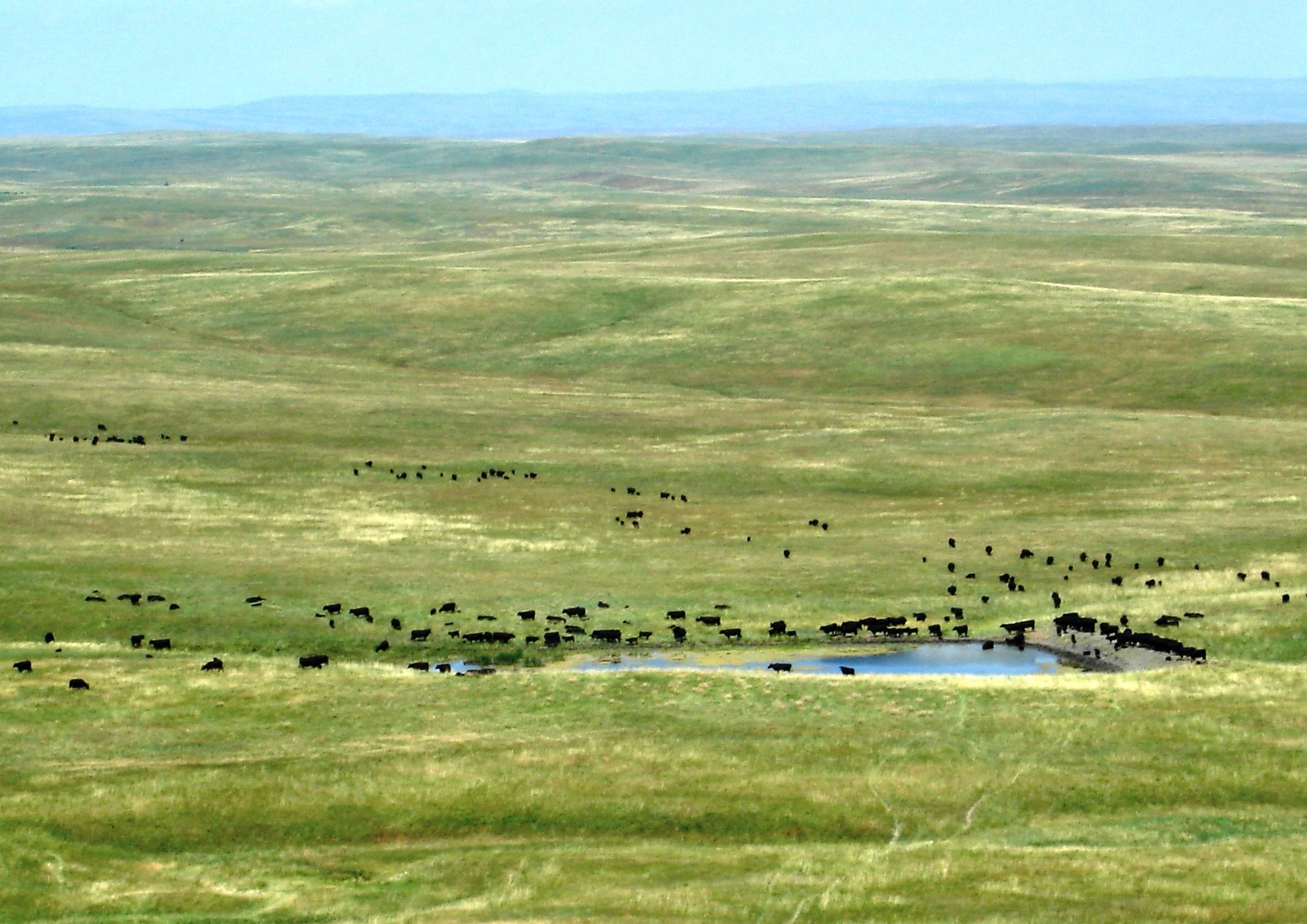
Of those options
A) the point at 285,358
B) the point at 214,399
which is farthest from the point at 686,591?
the point at 285,358

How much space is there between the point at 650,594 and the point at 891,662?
10552mm

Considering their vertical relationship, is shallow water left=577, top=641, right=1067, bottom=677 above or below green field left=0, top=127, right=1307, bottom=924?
below

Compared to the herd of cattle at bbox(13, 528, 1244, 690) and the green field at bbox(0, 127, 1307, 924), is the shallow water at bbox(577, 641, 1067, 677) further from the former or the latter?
the green field at bbox(0, 127, 1307, 924)

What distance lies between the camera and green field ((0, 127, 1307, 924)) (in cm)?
3447

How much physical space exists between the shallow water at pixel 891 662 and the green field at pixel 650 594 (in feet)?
8.15

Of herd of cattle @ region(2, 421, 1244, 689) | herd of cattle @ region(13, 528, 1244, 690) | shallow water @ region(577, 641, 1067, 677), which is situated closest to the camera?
shallow water @ region(577, 641, 1067, 677)

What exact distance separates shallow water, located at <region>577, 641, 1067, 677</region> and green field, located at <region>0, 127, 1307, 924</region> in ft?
8.15

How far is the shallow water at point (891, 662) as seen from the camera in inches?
Answer: 1971

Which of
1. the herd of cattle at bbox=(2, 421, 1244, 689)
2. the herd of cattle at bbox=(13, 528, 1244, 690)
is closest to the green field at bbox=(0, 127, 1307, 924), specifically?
the herd of cattle at bbox=(2, 421, 1244, 689)

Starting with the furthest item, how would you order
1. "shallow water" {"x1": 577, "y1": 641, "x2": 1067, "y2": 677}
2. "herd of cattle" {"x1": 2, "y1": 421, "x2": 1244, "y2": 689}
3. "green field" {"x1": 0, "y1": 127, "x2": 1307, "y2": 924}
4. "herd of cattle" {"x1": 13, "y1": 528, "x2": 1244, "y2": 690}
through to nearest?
1. "herd of cattle" {"x1": 2, "y1": 421, "x2": 1244, "y2": 689}
2. "herd of cattle" {"x1": 13, "y1": 528, "x2": 1244, "y2": 690}
3. "shallow water" {"x1": 577, "y1": 641, "x2": 1067, "y2": 677}
4. "green field" {"x1": 0, "y1": 127, "x2": 1307, "y2": 924}

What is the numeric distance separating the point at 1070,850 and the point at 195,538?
41140 millimetres

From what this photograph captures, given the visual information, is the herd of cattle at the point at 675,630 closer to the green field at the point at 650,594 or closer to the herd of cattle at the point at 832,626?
the herd of cattle at the point at 832,626

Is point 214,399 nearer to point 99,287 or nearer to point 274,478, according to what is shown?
point 274,478

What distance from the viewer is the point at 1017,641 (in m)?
52.9
